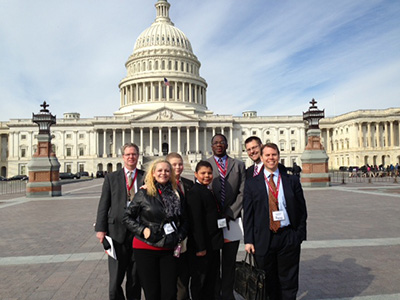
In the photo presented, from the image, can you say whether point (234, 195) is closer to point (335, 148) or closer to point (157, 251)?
point (157, 251)

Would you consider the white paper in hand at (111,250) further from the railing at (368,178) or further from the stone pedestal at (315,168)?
the railing at (368,178)

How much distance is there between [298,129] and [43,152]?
2869 inches

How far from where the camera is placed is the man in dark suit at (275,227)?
484cm

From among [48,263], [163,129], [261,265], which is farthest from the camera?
[163,129]

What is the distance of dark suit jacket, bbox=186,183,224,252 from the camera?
4.74 metres

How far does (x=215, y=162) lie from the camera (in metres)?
6.04

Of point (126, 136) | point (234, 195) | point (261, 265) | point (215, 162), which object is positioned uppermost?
point (126, 136)

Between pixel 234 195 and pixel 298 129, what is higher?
pixel 298 129

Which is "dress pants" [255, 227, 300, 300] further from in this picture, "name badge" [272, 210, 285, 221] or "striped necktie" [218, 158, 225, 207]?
"striped necktie" [218, 158, 225, 207]

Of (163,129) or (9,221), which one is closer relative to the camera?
(9,221)

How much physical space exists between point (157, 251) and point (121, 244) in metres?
1.19

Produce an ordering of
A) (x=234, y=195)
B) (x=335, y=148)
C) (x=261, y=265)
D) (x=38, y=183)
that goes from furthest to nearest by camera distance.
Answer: (x=335, y=148), (x=38, y=183), (x=234, y=195), (x=261, y=265)

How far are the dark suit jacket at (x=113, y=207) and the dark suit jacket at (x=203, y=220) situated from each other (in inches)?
47.8

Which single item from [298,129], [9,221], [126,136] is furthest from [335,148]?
[9,221]
